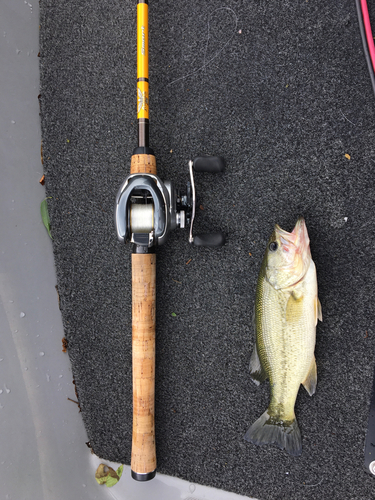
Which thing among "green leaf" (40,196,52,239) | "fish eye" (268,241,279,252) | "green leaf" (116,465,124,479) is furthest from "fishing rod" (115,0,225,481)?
"green leaf" (40,196,52,239)

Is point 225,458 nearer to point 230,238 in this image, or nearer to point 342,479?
point 342,479

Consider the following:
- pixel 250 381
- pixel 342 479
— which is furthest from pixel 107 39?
pixel 342 479

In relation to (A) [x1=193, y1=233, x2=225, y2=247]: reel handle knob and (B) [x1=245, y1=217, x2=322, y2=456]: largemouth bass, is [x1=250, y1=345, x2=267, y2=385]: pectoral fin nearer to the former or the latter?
(B) [x1=245, y1=217, x2=322, y2=456]: largemouth bass

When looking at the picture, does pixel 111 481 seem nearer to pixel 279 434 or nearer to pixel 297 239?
pixel 279 434

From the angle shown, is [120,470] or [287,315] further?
[120,470]

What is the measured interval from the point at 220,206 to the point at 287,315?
591mm

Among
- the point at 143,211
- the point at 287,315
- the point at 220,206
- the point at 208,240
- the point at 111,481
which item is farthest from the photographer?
the point at 111,481

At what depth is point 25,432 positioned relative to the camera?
1583 millimetres

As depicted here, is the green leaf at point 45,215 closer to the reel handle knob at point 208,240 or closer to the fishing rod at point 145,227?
the fishing rod at point 145,227

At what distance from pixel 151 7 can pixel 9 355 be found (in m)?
1.83

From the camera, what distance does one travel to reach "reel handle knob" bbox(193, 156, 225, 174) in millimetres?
1460

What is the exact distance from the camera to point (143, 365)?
4.67ft

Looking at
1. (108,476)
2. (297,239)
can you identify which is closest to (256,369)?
(297,239)

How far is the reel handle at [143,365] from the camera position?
1406 mm
